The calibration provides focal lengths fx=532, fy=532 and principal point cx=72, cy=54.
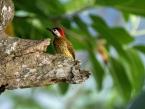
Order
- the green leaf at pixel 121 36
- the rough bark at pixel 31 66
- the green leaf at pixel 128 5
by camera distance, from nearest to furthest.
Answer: the rough bark at pixel 31 66
the green leaf at pixel 128 5
the green leaf at pixel 121 36

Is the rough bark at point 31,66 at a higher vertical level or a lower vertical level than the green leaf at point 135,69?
lower

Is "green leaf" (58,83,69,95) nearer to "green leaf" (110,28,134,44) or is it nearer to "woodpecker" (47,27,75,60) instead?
"green leaf" (110,28,134,44)

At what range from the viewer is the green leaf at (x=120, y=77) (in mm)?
2154

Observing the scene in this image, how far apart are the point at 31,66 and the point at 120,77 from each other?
1.10 meters

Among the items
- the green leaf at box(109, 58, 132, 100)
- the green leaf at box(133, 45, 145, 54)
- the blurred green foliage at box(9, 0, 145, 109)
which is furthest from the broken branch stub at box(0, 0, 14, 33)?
the green leaf at box(133, 45, 145, 54)

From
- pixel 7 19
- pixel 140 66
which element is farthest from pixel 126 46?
pixel 7 19

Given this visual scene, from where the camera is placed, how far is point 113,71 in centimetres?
220

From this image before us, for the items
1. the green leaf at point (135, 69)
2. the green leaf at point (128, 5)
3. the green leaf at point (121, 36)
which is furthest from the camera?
the green leaf at point (135, 69)

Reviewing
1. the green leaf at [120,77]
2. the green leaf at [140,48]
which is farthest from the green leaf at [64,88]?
the green leaf at [140,48]

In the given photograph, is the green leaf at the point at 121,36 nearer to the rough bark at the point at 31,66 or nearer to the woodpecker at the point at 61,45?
the woodpecker at the point at 61,45

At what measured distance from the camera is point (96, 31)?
7.02 ft

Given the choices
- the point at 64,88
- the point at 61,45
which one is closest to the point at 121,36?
the point at 64,88

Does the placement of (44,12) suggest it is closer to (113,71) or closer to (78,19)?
(78,19)

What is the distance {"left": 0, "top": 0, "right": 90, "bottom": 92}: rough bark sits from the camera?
1103 mm
